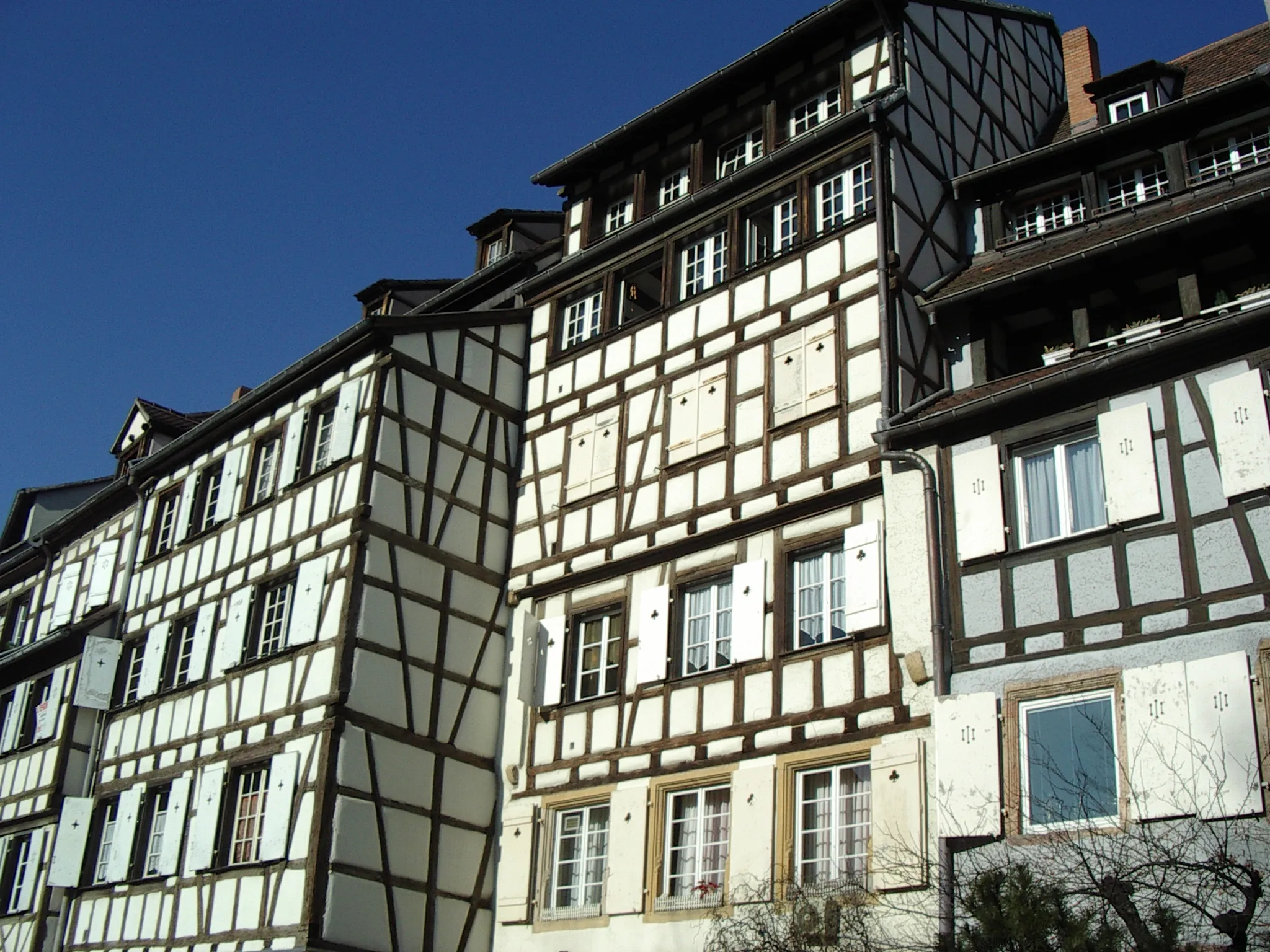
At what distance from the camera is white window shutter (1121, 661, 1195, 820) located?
38.1ft

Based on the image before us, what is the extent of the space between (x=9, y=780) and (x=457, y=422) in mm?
11361

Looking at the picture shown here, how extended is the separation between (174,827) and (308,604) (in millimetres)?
3555

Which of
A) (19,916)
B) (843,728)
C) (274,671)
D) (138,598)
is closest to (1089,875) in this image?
(843,728)

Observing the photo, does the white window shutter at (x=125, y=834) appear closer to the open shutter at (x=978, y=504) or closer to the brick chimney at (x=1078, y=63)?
the open shutter at (x=978, y=504)

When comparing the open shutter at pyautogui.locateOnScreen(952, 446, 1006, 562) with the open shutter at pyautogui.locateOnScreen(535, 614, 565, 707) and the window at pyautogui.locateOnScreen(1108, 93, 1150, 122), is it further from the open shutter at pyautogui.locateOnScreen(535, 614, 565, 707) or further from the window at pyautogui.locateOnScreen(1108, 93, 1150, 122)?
the window at pyautogui.locateOnScreen(1108, 93, 1150, 122)

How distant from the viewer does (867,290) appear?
1686 cm

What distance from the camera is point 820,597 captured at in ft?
Result: 51.8

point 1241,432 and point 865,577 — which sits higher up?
point 1241,432

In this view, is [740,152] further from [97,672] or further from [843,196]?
[97,672]

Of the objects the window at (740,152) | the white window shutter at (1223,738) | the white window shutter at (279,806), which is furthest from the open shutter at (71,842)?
the white window shutter at (1223,738)

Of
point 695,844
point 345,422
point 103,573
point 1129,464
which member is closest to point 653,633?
point 695,844

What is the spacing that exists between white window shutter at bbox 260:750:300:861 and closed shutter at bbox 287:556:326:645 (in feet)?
5.04

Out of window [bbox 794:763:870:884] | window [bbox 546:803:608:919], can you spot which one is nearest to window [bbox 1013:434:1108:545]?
window [bbox 794:763:870:884]

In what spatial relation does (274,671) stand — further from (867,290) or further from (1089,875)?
(1089,875)
